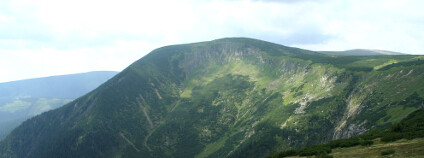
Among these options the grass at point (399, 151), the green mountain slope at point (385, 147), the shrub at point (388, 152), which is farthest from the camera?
the shrub at point (388, 152)

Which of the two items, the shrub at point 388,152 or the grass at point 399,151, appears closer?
the grass at point 399,151

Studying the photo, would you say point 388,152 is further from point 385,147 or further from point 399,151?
point 385,147

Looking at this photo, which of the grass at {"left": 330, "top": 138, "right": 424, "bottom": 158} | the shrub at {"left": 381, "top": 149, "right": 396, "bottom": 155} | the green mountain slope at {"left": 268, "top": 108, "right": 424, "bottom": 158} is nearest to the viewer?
the grass at {"left": 330, "top": 138, "right": 424, "bottom": 158}

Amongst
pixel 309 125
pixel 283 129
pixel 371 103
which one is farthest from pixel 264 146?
pixel 371 103

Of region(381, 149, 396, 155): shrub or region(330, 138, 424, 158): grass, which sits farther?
region(381, 149, 396, 155): shrub

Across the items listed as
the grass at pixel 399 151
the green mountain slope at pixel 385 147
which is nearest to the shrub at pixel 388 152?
the green mountain slope at pixel 385 147

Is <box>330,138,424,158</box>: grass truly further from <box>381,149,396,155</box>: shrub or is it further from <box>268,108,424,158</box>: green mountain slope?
<box>381,149,396,155</box>: shrub

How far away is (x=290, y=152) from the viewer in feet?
139

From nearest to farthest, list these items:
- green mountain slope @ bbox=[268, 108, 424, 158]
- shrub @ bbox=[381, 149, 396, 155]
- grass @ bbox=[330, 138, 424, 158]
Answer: grass @ bbox=[330, 138, 424, 158], green mountain slope @ bbox=[268, 108, 424, 158], shrub @ bbox=[381, 149, 396, 155]

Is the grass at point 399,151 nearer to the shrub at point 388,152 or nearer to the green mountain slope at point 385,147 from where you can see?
the green mountain slope at point 385,147

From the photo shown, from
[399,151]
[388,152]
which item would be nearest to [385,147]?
[399,151]

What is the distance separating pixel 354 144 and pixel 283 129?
446ft

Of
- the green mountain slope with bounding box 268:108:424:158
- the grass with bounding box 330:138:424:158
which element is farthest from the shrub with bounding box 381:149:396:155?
the grass with bounding box 330:138:424:158

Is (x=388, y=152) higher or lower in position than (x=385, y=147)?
higher
